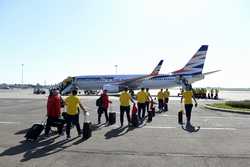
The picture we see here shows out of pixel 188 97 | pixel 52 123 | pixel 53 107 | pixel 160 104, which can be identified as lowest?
pixel 52 123

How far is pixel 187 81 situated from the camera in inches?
2202

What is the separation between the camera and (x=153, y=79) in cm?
5806

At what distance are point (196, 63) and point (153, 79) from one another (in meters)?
8.02

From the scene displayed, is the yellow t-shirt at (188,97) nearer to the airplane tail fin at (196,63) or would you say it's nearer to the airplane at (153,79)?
the airplane at (153,79)

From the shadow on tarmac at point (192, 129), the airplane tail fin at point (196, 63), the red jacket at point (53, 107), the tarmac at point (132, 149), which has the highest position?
the airplane tail fin at point (196, 63)

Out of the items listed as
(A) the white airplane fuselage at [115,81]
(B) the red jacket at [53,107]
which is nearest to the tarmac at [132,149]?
(B) the red jacket at [53,107]

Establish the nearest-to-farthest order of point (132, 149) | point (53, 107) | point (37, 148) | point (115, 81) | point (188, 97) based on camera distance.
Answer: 1. point (132, 149)
2. point (37, 148)
3. point (53, 107)
4. point (188, 97)
5. point (115, 81)

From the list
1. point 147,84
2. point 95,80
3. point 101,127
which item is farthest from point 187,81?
point 101,127

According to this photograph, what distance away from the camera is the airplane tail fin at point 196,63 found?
A: 186ft

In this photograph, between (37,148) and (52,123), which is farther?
(52,123)

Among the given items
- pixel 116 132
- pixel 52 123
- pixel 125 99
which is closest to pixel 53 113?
pixel 52 123

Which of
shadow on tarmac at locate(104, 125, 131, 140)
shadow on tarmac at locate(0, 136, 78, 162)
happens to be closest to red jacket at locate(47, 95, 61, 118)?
shadow on tarmac at locate(0, 136, 78, 162)

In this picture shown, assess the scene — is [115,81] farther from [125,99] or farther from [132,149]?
[132,149]

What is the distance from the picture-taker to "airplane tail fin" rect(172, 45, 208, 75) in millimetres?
56781
